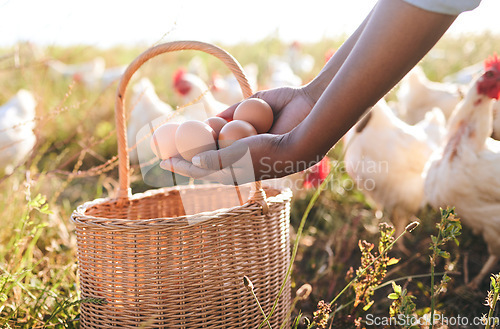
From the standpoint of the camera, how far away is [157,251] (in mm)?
1167

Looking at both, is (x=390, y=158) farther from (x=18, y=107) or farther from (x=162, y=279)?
(x=18, y=107)

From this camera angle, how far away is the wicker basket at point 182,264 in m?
1.17

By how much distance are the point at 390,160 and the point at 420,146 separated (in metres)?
0.20

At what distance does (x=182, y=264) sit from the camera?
1182 mm

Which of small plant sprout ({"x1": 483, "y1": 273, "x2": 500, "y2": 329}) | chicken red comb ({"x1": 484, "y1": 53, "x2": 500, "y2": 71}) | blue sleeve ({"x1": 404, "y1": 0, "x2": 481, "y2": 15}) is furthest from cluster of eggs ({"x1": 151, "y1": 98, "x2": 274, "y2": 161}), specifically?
chicken red comb ({"x1": 484, "y1": 53, "x2": 500, "y2": 71})

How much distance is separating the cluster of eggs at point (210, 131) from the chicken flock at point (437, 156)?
0.32m

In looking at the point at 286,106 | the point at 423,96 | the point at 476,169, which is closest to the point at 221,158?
the point at 286,106

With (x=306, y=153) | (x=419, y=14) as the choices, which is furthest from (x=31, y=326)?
(x=419, y=14)

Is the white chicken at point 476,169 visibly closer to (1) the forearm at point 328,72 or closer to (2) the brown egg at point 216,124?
(1) the forearm at point 328,72

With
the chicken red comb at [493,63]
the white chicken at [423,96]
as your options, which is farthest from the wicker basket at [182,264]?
the white chicken at [423,96]

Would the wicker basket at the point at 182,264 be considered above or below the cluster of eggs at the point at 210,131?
below

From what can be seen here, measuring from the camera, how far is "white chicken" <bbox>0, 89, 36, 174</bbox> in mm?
2521

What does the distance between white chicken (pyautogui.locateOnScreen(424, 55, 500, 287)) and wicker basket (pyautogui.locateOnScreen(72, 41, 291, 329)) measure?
3.06ft

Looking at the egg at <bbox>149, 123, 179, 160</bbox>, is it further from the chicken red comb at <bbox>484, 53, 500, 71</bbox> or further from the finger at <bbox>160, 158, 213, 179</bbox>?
the chicken red comb at <bbox>484, 53, 500, 71</bbox>
